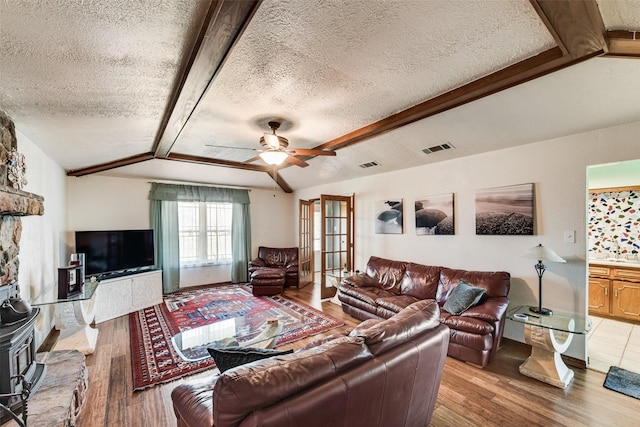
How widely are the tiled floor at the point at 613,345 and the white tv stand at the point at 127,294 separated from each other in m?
6.11

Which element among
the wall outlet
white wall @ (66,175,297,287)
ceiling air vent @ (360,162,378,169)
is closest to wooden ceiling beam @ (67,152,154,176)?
white wall @ (66,175,297,287)

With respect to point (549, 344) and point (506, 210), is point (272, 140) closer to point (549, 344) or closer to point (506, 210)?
point (506, 210)

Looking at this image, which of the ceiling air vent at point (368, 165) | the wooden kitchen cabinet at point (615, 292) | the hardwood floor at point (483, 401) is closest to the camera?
the hardwood floor at point (483, 401)

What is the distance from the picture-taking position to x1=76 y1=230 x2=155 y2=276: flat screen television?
14.3 ft

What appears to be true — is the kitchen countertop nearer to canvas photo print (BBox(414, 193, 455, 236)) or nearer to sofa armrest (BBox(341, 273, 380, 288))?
canvas photo print (BBox(414, 193, 455, 236))

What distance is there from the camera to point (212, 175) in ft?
19.4

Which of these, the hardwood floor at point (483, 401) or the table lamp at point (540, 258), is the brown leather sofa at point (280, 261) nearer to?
the hardwood floor at point (483, 401)

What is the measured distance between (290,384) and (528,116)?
3292 mm

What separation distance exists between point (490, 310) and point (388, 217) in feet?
7.75

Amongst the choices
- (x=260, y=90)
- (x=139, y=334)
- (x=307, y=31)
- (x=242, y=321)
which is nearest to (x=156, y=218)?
(x=139, y=334)

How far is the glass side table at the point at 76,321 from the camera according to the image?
294 centimetres

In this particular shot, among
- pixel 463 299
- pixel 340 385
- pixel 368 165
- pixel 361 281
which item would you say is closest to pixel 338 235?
pixel 361 281

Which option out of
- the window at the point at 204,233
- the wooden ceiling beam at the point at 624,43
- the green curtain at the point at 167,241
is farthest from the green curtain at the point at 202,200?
the wooden ceiling beam at the point at 624,43

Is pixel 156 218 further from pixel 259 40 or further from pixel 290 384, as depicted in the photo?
pixel 290 384
